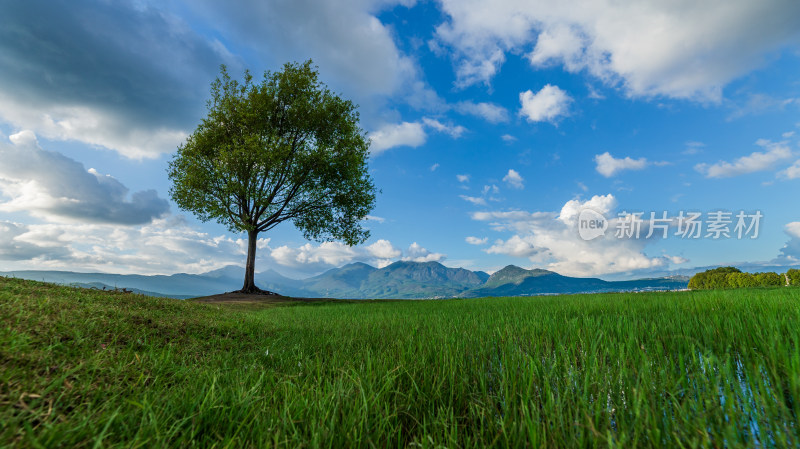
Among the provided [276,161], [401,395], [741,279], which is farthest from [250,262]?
[741,279]

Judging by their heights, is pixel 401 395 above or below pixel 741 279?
below

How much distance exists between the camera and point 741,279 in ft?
215

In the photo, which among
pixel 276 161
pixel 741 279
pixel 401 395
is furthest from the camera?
pixel 741 279

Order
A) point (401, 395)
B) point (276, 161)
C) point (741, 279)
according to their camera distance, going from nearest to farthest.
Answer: point (401, 395) < point (276, 161) < point (741, 279)

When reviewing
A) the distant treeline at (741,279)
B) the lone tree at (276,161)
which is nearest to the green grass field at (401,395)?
the lone tree at (276,161)

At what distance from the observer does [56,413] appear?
174cm

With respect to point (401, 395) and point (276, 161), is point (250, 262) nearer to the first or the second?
point (276, 161)

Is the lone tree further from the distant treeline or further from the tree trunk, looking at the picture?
the distant treeline

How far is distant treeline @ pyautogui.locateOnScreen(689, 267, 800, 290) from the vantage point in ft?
184

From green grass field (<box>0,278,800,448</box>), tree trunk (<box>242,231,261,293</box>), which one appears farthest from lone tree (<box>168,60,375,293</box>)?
green grass field (<box>0,278,800,448</box>)

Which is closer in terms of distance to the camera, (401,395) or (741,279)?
(401,395)

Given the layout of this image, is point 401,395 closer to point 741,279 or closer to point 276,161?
point 276,161

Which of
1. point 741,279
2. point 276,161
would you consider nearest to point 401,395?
point 276,161

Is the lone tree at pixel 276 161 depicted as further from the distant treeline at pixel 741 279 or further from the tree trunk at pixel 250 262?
the distant treeline at pixel 741 279
